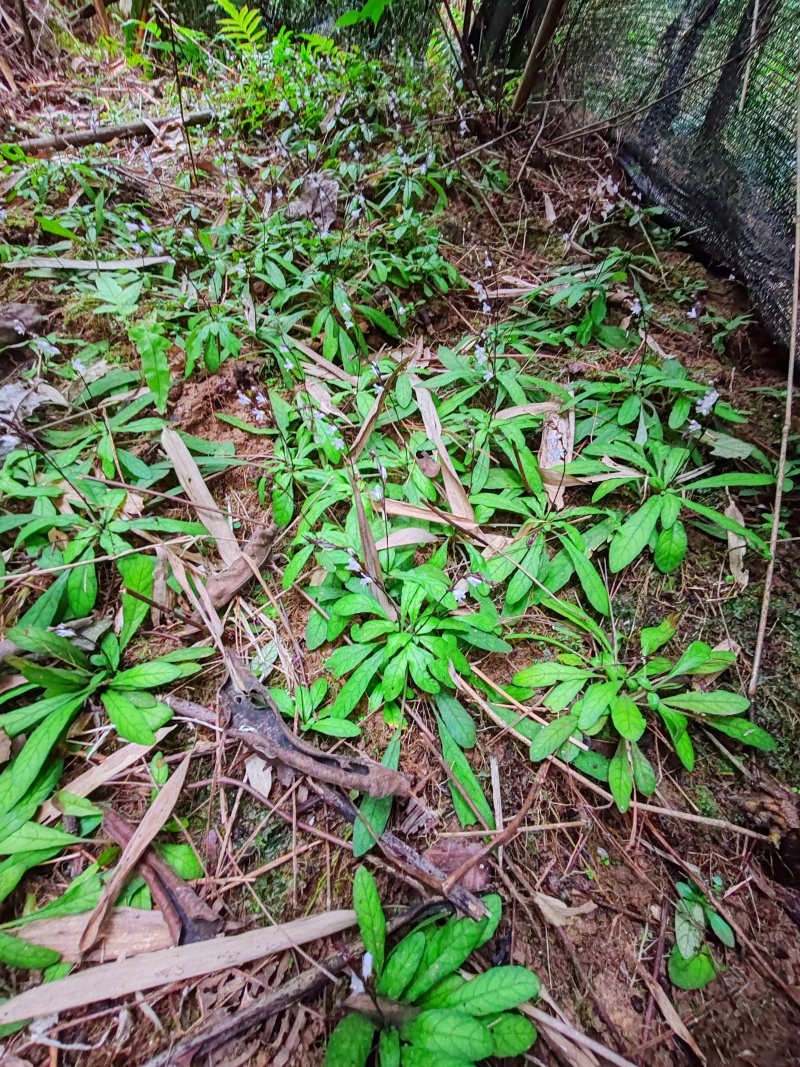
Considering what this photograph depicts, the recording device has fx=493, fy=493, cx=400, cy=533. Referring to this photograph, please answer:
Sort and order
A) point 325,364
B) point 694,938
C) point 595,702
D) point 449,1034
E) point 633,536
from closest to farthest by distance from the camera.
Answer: point 449,1034 < point 694,938 < point 595,702 < point 633,536 < point 325,364

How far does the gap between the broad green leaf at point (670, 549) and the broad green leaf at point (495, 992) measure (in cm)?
143

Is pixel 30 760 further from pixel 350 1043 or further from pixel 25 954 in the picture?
pixel 350 1043

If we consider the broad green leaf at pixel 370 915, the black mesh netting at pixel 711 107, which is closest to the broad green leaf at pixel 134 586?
the broad green leaf at pixel 370 915

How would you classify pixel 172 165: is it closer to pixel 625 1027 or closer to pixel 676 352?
pixel 676 352

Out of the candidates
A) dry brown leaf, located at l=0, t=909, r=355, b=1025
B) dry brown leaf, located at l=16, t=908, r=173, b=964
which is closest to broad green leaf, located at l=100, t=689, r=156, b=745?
dry brown leaf, located at l=16, t=908, r=173, b=964

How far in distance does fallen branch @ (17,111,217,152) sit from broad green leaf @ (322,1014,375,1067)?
5307 millimetres

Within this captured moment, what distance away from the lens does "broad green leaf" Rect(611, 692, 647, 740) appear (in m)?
1.58

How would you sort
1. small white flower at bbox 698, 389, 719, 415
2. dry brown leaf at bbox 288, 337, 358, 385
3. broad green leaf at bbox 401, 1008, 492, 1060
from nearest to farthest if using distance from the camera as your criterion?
1. broad green leaf at bbox 401, 1008, 492, 1060
2. small white flower at bbox 698, 389, 719, 415
3. dry brown leaf at bbox 288, 337, 358, 385

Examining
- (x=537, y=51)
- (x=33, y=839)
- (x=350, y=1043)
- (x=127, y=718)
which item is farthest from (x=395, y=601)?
(x=537, y=51)

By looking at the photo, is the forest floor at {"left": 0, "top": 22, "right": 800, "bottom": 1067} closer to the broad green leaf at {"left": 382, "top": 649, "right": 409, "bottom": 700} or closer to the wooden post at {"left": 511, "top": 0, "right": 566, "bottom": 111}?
the broad green leaf at {"left": 382, "top": 649, "right": 409, "bottom": 700}

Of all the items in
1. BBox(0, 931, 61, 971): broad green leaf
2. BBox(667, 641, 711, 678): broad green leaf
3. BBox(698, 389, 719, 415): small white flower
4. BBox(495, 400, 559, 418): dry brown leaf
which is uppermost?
BBox(698, 389, 719, 415): small white flower

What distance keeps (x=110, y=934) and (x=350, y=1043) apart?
71 centimetres

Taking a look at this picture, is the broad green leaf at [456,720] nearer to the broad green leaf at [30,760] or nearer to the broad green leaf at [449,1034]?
the broad green leaf at [449,1034]

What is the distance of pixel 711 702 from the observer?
1.65 metres
